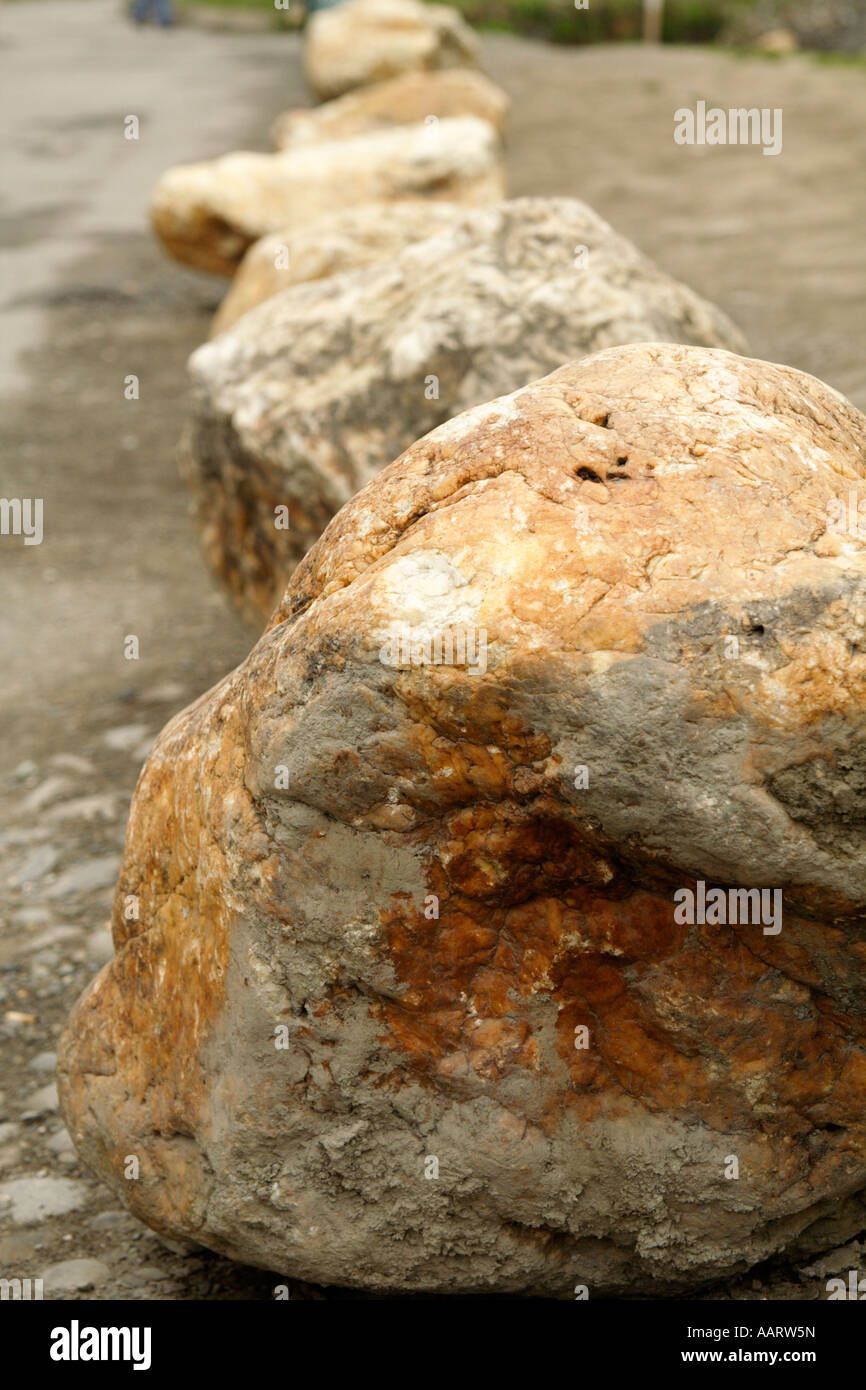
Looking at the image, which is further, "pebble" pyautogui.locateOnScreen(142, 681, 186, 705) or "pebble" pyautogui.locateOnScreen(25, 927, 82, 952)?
"pebble" pyautogui.locateOnScreen(142, 681, 186, 705)

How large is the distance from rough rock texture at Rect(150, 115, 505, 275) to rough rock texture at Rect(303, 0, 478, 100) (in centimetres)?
507

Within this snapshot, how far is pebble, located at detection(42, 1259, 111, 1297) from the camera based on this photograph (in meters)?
3.01

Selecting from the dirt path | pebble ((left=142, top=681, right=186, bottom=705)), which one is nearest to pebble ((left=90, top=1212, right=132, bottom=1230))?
the dirt path

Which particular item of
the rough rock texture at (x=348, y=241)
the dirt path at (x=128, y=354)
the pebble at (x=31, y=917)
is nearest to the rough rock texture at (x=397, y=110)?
the dirt path at (x=128, y=354)

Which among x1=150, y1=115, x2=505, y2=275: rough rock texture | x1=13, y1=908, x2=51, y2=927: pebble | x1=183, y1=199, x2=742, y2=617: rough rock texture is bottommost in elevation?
x1=13, y1=908, x2=51, y2=927: pebble

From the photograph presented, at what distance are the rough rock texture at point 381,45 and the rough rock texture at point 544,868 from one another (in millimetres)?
12272

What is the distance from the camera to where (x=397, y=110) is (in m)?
11.2

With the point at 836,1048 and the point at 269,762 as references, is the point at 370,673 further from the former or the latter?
the point at 836,1048

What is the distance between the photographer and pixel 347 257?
5930mm

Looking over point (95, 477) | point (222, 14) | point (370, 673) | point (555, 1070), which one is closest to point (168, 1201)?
point (555, 1070)

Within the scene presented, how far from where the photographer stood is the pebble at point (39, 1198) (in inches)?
128

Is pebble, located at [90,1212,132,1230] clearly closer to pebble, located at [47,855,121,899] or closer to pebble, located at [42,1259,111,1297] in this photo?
pebble, located at [42,1259,111,1297]

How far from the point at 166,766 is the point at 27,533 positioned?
447 cm

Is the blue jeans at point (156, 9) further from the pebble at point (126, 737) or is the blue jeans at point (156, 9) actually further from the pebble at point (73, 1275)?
the pebble at point (73, 1275)
